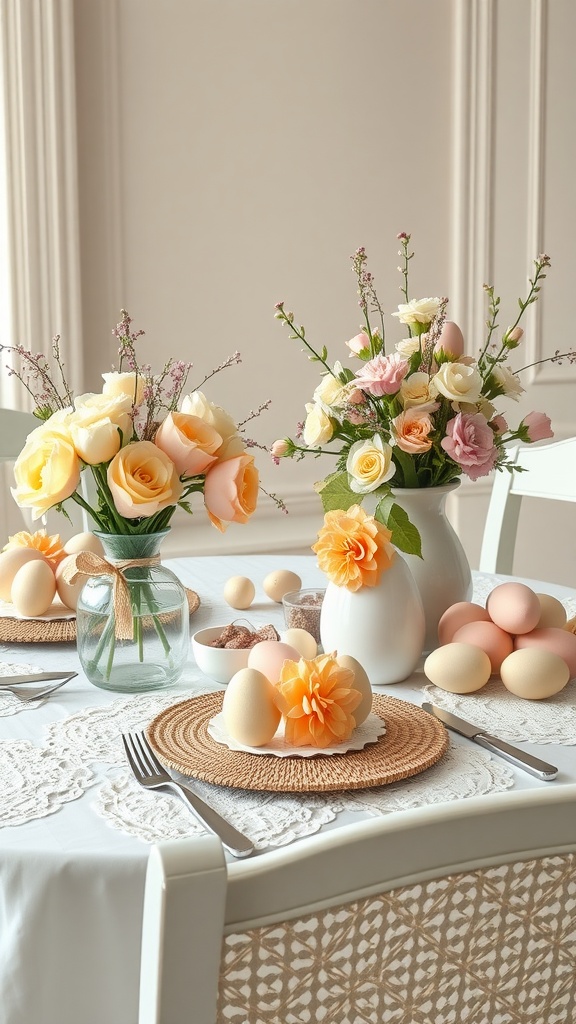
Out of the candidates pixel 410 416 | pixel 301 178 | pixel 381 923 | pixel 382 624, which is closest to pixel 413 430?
pixel 410 416

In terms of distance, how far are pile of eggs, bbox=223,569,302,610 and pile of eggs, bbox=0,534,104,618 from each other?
0.21 meters

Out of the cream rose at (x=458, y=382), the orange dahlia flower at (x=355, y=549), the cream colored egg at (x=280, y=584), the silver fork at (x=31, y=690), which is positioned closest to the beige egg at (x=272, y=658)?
the orange dahlia flower at (x=355, y=549)

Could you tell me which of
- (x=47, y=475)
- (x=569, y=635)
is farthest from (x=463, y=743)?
(x=47, y=475)

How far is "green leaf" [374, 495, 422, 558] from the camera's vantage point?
1.17 m

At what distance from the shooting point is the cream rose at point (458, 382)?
3.77 feet

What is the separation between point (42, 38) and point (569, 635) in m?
2.13

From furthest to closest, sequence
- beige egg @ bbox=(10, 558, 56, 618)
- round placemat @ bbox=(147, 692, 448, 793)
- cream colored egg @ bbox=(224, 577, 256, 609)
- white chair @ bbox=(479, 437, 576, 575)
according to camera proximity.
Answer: white chair @ bbox=(479, 437, 576, 575) < cream colored egg @ bbox=(224, 577, 256, 609) < beige egg @ bbox=(10, 558, 56, 618) < round placemat @ bbox=(147, 692, 448, 793)

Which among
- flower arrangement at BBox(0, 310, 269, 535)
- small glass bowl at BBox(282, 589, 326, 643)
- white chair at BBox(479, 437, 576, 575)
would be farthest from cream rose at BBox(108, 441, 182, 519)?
white chair at BBox(479, 437, 576, 575)

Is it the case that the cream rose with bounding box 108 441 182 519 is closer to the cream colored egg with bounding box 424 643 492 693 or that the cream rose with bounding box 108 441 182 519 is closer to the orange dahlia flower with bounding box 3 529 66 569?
the cream colored egg with bounding box 424 643 492 693

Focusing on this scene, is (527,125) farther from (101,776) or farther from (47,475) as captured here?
(101,776)

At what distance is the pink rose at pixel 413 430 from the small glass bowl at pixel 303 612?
0.23 metres

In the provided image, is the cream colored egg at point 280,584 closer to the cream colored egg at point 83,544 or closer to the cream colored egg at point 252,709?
the cream colored egg at point 83,544

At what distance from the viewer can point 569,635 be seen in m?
1.16

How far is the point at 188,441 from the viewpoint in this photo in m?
1.05
